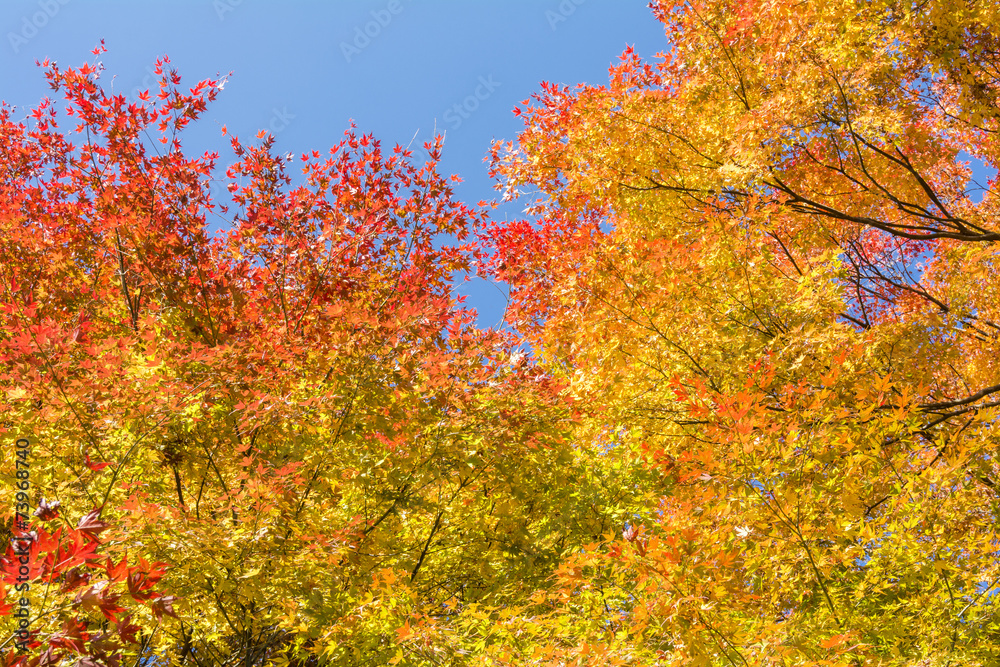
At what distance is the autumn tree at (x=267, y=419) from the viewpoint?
4.14 m

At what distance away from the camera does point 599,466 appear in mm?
6445

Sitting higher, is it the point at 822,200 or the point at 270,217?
the point at 822,200

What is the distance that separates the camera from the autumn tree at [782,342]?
12.5 ft

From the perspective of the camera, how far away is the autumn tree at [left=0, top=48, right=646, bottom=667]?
4145mm

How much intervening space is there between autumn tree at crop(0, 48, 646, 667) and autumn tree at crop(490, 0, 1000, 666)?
1.02 metres

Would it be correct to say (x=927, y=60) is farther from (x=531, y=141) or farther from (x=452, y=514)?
(x=452, y=514)

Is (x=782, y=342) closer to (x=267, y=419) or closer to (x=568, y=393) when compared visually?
(x=568, y=393)

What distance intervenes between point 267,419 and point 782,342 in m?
4.35

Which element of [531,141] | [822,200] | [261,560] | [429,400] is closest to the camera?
[261,560]

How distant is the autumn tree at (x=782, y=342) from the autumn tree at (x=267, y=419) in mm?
1019

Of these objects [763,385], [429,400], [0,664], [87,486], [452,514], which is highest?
[763,385]

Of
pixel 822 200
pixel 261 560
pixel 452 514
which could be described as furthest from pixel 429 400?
pixel 822 200

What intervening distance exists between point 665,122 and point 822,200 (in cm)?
238

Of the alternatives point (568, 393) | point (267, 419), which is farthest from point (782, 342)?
point (267, 419)
